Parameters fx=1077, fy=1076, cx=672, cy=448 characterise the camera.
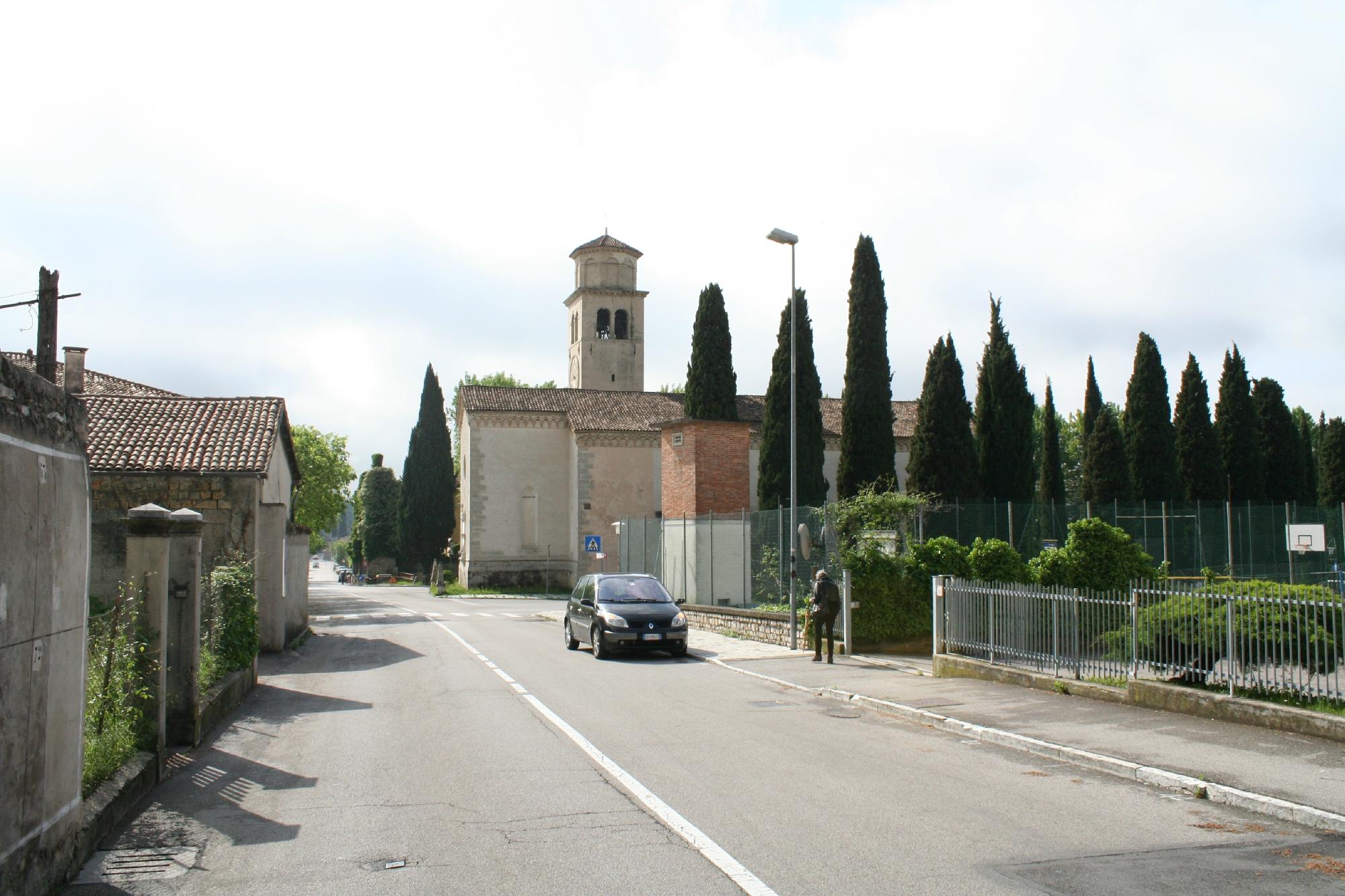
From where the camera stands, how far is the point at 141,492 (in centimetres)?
2128

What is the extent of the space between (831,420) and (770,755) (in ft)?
154

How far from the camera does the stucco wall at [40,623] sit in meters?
5.32

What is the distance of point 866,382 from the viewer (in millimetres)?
40594

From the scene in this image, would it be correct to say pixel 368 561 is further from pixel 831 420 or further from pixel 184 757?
pixel 184 757

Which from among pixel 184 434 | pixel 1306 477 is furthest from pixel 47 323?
pixel 1306 477

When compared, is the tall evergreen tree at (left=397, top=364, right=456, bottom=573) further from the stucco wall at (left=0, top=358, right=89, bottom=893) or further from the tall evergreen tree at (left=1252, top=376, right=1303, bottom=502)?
the stucco wall at (left=0, top=358, right=89, bottom=893)

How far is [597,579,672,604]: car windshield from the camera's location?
2089cm

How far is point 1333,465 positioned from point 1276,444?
1058 cm

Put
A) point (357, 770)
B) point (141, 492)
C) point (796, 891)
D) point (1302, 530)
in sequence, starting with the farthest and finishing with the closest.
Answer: point (1302, 530), point (141, 492), point (357, 770), point (796, 891)

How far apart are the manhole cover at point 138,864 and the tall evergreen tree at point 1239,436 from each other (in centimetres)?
4746

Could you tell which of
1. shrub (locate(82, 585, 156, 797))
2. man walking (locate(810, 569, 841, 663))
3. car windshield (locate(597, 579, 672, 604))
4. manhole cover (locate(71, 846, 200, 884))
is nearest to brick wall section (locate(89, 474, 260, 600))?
car windshield (locate(597, 579, 672, 604))

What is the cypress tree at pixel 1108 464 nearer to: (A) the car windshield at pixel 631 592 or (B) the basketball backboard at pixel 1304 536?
(B) the basketball backboard at pixel 1304 536

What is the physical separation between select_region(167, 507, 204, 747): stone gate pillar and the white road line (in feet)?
12.0

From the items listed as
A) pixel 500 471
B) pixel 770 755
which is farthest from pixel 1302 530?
pixel 500 471
